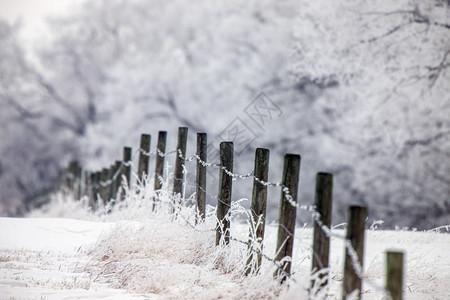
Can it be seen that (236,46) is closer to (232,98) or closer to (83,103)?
(232,98)

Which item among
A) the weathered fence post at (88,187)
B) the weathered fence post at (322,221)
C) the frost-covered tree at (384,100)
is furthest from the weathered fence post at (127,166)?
the frost-covered tree at (384,100)

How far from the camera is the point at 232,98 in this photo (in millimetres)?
15172

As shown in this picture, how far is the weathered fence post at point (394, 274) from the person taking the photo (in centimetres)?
250

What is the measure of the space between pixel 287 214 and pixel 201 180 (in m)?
1.86

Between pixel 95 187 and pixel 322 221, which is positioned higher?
pixel 95 187

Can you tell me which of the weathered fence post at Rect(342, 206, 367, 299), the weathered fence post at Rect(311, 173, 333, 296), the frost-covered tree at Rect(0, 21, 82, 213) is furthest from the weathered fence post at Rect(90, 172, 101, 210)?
the weathered fence post at Rect(342, 206, 367, 299)

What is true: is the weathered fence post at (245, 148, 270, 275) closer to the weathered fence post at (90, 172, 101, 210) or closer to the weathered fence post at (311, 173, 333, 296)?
the weathered fence post at (311, 173, 333, 296)

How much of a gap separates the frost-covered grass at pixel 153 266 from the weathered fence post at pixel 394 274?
726 mm

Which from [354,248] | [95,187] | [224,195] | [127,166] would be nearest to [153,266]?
[224,195]

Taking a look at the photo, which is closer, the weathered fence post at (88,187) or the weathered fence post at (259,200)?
the weathered fence post at (259,200)

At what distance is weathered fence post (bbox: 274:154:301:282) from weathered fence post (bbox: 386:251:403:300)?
1.14 m

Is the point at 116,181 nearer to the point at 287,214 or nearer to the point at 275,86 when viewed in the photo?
the point at 287,214

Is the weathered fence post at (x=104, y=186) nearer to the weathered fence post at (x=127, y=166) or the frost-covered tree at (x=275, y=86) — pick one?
the weathered fence post at (x=127, y=166)

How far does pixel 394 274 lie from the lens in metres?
2.52
